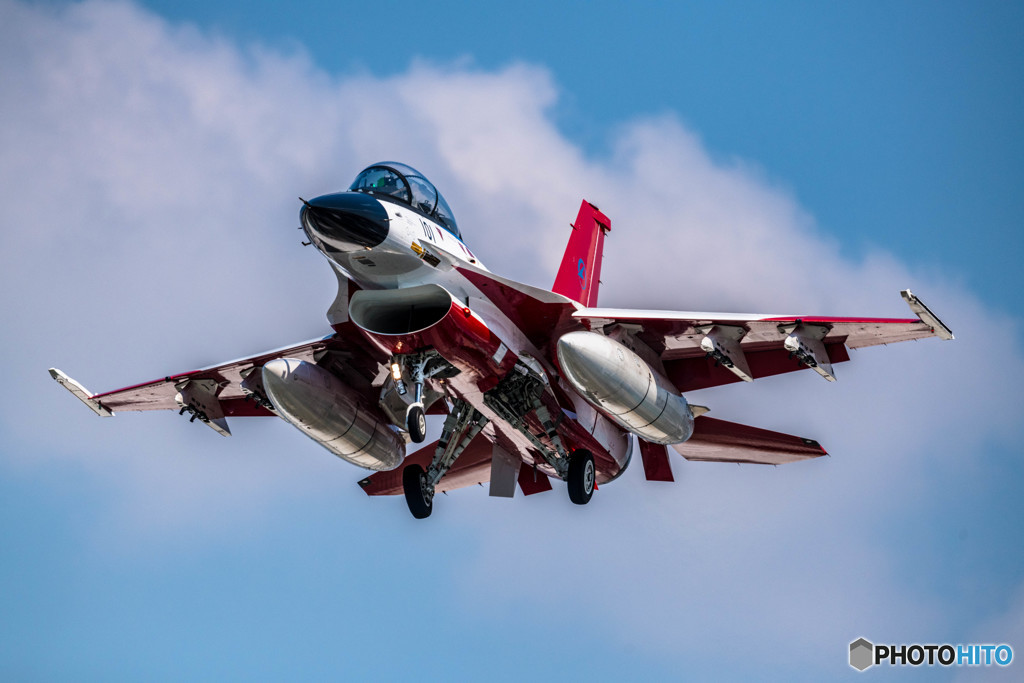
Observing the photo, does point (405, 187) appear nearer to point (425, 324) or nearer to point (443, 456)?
point (425, 324)

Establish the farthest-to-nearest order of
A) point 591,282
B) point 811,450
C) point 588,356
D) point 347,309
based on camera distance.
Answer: point 591,282 < point 811,450 < point 347,309 < point 588,356

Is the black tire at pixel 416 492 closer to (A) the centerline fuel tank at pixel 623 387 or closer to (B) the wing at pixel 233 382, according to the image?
(B) the wing at pixel 233 382

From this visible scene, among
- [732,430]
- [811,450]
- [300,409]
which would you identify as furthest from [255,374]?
[811,450]

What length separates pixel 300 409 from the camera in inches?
705

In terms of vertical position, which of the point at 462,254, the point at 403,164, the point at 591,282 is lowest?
the point at 462,254

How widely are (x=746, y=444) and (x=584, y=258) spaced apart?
19.6ft

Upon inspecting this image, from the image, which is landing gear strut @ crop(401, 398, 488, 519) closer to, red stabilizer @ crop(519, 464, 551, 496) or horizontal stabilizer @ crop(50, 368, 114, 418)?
red stabilizer @ crop(519, 464, 551, 496)

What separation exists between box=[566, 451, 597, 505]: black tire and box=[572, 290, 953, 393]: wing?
2.27 metres

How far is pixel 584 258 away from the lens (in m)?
23.5

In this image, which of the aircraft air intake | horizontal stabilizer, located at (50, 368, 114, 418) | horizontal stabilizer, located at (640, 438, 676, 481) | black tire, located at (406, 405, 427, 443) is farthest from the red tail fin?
horizontal stabilizer, located at (50, 368, 114, 418)

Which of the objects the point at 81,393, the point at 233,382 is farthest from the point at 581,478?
the point at 81,393

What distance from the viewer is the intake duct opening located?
1653 cm

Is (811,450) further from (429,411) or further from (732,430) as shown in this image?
(429,411)

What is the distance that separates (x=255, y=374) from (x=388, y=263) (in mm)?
4961
